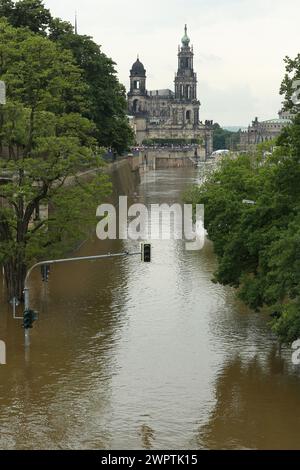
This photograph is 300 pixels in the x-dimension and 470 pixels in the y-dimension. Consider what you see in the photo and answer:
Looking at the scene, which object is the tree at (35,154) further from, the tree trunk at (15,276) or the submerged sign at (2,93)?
the submerged sign at (2,93)

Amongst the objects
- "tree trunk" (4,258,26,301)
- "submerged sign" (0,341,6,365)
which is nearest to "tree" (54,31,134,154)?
"tree trunk" (4,258,26,301)

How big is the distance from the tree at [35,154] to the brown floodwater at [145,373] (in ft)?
10.8

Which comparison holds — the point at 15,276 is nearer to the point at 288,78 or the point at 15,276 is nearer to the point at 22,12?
the point at 288,78

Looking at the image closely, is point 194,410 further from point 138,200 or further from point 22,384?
point 138,200

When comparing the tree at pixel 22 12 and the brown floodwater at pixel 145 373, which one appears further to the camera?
the tree at pixel 22 12

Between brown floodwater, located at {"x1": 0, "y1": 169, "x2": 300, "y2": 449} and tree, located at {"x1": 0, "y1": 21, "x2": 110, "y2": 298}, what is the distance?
10.8 ft

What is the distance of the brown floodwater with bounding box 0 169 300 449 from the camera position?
26812mm

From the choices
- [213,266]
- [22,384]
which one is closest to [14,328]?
[22,384]

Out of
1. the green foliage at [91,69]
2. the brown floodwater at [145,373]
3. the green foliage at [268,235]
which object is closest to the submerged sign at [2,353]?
the brown floodwater at [145,373]

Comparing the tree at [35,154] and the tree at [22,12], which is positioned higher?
the tree at [22,12]

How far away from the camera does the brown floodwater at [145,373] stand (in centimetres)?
2681

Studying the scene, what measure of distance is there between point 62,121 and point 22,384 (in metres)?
16.4

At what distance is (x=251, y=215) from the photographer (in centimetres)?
3459

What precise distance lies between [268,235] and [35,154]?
53.2 ft
